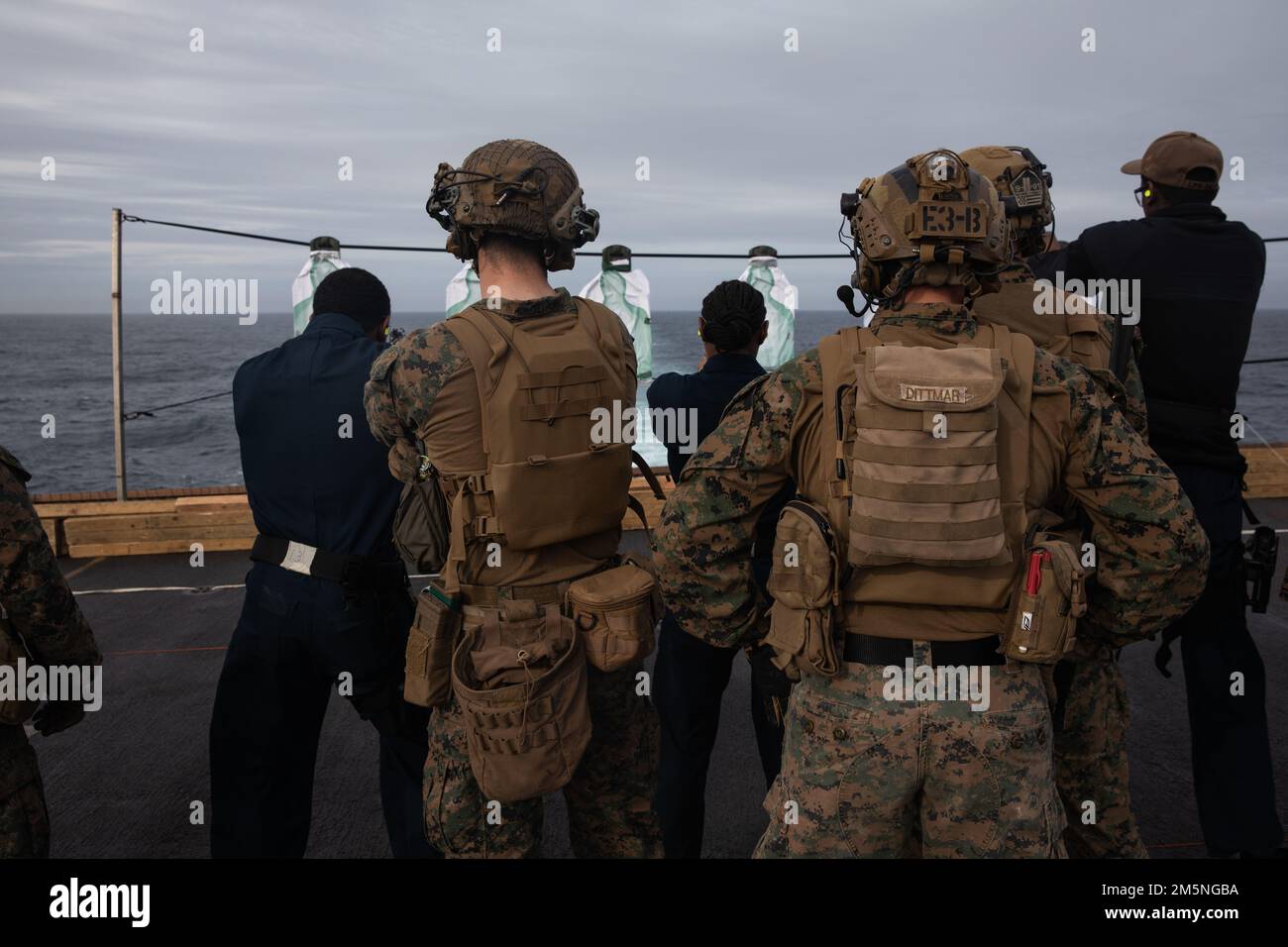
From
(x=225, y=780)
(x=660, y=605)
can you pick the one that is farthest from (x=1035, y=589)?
(x=225, y=780)

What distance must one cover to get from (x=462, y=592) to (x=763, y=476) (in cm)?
94

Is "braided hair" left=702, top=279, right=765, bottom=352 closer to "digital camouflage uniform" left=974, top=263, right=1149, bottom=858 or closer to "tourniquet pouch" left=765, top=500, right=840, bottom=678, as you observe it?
"digital camouflage uniform" left=974, top=263, right=1149, bottom=858

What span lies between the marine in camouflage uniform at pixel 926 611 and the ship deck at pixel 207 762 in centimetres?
175

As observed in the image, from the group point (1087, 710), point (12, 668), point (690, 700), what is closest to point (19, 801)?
point (12, 668)

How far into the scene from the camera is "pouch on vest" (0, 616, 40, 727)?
233cm

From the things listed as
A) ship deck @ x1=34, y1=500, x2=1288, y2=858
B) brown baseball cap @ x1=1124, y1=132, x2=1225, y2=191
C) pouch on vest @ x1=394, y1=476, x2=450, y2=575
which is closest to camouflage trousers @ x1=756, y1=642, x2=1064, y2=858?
pouch on vest @ x1=394, y1=476, x2=450, y2=575

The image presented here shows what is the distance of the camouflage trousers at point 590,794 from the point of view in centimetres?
257

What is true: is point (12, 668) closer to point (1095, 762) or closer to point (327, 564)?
point (327, 564)

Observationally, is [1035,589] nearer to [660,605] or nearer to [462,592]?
[660,605]

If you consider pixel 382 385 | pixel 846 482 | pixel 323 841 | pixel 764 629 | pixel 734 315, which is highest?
pixel 734 315

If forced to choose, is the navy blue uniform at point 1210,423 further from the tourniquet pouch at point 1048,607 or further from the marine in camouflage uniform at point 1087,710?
the tourniquet pouch at point 1048,607

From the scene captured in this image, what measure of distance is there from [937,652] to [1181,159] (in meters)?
2.27

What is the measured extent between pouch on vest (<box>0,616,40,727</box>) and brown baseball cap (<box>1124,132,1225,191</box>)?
3.92 metres

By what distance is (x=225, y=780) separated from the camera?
124 inches
